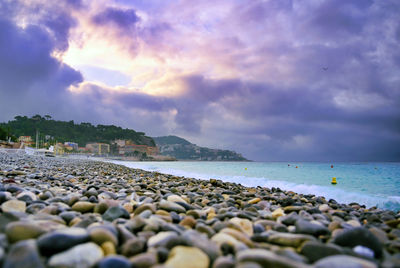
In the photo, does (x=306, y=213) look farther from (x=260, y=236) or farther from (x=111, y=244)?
(x=111, y=244)

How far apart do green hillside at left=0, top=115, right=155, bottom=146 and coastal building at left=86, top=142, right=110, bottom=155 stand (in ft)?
10.2

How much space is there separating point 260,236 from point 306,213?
51.1 inches

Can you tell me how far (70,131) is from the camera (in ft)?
313

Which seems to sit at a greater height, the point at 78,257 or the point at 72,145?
the point at 72,145

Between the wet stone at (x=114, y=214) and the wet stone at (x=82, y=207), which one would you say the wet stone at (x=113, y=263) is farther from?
the wet stone at (x=82, y=207)

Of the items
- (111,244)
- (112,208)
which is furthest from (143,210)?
(111,244)

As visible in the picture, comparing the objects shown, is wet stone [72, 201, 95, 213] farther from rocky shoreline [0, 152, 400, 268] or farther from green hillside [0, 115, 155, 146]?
green hillside [0, 115, 155, 146]

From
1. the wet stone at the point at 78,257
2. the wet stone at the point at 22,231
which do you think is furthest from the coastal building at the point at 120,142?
the wet stone at the point at 78,257

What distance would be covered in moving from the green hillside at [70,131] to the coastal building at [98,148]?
3.11 metres

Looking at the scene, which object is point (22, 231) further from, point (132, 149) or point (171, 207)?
point (132, 149)

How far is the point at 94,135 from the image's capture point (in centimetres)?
10269

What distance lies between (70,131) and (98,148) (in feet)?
39.3

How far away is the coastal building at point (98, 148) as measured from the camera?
3769 inches

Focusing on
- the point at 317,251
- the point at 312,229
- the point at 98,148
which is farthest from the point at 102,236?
the point at 98,148
